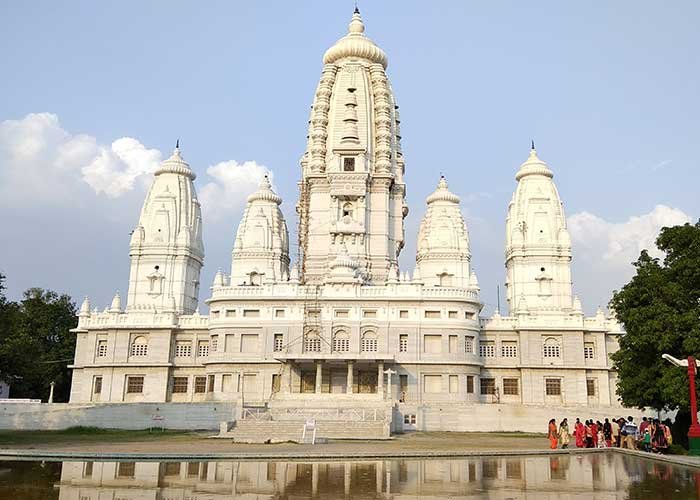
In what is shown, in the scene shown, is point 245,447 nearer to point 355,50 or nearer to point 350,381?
point 350,381

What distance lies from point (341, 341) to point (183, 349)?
16855 mm

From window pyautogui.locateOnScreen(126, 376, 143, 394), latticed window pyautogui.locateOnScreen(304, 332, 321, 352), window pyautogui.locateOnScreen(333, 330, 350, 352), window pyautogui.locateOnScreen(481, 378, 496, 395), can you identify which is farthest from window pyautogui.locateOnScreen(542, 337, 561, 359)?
window pyautogui.locateOnScreen(126, 376, 143, 394)

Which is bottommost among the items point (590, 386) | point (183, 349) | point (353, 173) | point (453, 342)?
point (590, 386)

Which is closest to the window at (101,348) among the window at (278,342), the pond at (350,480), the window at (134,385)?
the window at (134,385)

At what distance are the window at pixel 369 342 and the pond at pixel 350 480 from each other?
3296 cm

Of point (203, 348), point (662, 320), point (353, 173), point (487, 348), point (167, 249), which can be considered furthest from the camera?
point (167, 249)

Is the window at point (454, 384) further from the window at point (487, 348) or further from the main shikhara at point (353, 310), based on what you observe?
the window at point (487, 348)

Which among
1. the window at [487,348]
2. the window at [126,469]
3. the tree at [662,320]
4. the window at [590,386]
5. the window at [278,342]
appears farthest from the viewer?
the window at [487,348]

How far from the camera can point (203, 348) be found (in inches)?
2520

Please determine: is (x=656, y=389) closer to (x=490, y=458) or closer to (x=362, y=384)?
(x=490, y=458)

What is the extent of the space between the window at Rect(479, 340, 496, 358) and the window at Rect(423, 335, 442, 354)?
627 cm

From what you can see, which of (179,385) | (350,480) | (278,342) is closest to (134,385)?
(179,385)

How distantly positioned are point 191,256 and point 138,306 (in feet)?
24.2

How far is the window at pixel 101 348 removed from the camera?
6438 cm
